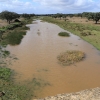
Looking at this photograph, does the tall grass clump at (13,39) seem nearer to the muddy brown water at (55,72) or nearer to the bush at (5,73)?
the muddy brown water at (55,72)

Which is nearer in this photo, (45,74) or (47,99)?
(47,99)

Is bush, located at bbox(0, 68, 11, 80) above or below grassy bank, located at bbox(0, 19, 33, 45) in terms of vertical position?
below

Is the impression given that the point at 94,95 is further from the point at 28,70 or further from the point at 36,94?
the point at 28,70

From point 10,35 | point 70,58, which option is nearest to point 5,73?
point 70,58

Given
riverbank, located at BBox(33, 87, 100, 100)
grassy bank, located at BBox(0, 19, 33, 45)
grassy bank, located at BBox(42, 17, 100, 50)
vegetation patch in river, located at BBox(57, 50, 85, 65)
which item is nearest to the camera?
riverbank, located at BBox(33, 87, 100, 100)

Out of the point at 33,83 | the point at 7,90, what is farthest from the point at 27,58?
the point at 7,90

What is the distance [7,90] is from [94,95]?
21.5 feet

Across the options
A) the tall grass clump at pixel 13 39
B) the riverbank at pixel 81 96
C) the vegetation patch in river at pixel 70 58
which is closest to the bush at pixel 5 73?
the riverbank at pixel 81 96

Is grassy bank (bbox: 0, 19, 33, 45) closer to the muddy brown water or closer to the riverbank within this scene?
the muddy brown water

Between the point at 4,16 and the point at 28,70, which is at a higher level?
the point at 4,16

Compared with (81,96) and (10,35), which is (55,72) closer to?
(81,96)

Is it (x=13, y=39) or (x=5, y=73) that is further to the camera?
(x=13, y=39)

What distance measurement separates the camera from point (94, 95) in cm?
1054

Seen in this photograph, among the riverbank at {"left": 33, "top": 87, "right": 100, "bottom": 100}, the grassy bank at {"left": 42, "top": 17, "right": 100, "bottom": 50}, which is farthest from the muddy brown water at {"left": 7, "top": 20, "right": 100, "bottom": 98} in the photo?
the grassy bank at {"left": 42, "top": 17, "right": 100, "bottom": 50}
